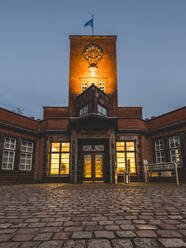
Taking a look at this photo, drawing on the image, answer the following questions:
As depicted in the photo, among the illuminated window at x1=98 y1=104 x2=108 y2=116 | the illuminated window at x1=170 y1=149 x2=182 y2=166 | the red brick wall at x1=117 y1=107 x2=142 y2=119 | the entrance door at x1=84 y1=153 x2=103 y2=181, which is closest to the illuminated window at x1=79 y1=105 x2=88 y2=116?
the illuminated window at x1=98 y1=104 x2=108 y2=116

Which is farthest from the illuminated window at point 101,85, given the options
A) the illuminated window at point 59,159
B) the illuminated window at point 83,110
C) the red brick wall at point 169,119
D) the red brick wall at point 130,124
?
the illuminated window at point 59,159

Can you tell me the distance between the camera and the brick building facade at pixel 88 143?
1204 centimetres

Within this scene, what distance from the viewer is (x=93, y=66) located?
54.7 ft

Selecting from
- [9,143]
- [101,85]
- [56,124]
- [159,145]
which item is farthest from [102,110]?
[9,143]

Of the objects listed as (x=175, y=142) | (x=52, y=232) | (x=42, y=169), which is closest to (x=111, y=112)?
(x=175, y=142)

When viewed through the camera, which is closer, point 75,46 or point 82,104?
point 82,104

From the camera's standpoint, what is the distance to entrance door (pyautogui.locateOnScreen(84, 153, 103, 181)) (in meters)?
12.9

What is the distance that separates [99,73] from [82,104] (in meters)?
4.45

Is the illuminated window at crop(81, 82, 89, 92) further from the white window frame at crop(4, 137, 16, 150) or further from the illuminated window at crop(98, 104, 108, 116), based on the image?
the white window frame at crop(4, 137, 16, 150)

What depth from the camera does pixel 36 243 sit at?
5.76 feet

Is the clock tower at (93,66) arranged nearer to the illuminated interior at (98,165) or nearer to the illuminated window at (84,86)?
the illuminated window at (84,86)

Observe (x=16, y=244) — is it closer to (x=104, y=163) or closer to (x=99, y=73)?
(x=104, y=163)

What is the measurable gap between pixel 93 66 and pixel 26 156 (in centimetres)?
1027

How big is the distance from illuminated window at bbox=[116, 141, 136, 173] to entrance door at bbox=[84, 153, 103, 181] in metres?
1.55
